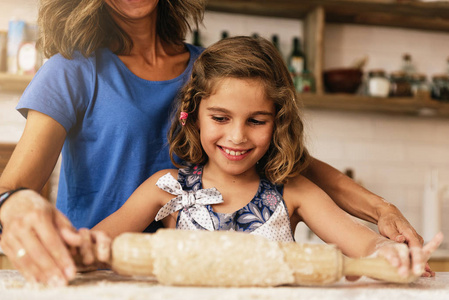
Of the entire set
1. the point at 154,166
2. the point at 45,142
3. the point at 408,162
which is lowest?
the point at 408,162

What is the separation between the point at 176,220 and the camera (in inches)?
45.2

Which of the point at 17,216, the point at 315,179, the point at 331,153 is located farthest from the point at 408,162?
the point at 17,216

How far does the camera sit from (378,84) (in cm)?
261

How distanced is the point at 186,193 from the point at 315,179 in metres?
0.37

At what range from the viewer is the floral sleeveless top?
1103 mm

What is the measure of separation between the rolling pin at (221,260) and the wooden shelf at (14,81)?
1.84m

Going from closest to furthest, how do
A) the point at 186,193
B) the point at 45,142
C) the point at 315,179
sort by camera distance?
1. the point at 45,142
2. the point at 186,193
3. the point at 315,179

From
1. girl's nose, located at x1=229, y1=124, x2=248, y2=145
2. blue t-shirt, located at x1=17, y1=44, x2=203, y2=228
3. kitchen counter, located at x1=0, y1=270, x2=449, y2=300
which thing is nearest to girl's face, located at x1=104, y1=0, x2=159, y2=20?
blue t-shirt, located at x1=17, y1=44, x2=203, y2=228

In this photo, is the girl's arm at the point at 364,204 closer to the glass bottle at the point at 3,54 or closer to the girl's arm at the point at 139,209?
the girl's arm at the point at 139,209

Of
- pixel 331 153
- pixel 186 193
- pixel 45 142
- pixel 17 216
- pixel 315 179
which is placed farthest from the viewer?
pixel 331 153

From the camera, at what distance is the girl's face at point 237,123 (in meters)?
1.07

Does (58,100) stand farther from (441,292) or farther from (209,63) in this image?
(441,292)

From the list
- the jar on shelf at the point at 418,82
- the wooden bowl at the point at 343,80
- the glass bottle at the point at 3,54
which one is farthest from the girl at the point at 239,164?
the jar on shelf at the point at 418,82

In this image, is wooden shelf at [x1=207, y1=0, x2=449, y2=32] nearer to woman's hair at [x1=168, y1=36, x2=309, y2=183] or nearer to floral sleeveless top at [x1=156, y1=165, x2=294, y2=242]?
woman's hair at [x1=168, y1=36, x2=309, y2=183]
